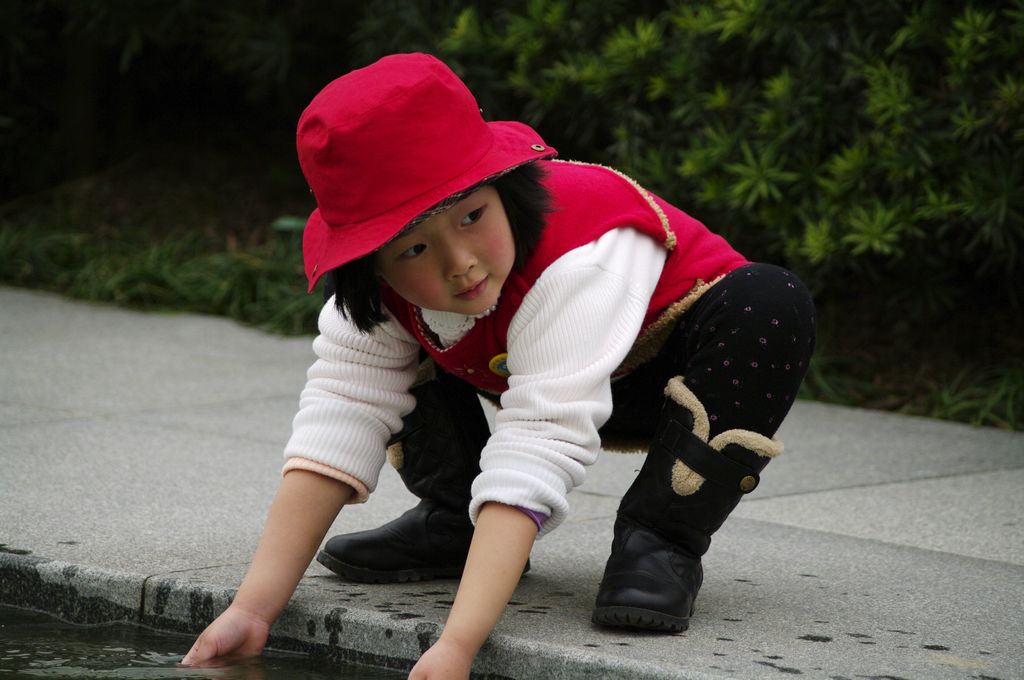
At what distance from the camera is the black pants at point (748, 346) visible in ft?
6.72

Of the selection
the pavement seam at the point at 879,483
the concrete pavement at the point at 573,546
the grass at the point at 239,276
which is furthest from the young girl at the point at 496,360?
the grass at the point at 239,276

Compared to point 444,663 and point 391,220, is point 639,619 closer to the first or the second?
point 444,663

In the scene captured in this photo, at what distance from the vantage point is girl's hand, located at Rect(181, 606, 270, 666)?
6.37 feet

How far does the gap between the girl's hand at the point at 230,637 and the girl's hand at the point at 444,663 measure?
336 millimetres

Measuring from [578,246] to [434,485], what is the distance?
1.84 ft

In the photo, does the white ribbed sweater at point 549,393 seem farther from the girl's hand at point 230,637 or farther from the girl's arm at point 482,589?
the girl's hand at point 230,637

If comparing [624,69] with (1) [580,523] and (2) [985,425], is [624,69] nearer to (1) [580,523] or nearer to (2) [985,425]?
(2) [985,425]

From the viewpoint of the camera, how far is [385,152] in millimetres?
1799

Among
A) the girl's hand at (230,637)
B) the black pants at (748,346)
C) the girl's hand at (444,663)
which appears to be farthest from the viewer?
the black pants at (748,346)

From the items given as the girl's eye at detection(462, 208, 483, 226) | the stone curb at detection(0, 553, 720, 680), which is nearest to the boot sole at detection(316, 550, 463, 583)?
the stone curb at detection(0, 553, 720, 680)

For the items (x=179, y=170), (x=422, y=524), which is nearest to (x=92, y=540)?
(x=422, y=524)

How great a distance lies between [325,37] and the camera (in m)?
6.33

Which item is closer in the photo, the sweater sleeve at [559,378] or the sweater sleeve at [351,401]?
the sweater sleeve at [559,378]

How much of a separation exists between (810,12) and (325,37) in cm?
290
